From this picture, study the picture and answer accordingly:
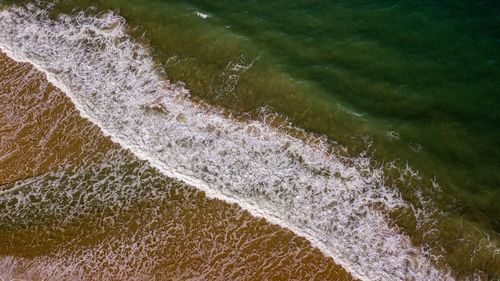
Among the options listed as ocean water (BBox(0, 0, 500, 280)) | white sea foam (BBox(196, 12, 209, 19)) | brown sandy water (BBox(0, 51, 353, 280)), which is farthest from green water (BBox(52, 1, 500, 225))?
brown sandy water (BBox(0, 51, 353, 280))

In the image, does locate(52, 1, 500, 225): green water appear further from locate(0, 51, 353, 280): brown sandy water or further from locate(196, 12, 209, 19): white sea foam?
locate(0, 51, 353, 280): brown sandy water

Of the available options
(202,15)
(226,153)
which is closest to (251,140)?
(226,153)

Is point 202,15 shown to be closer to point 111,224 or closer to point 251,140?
point 251,140

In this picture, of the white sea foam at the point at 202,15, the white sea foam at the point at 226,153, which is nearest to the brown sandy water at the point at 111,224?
the white sea foam at the point at 226,153

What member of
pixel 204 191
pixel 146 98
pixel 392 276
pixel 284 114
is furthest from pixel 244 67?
pixel 392 276

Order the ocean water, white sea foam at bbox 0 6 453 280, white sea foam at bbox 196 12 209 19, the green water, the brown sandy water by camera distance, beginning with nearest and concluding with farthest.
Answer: the brown sandy water → the ocean water → white sea foam at bbox 0 6 453 280 → the green water → white sea foam at bbox 196 12 209 19

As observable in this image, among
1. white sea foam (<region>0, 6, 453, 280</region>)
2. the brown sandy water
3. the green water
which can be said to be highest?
the green water

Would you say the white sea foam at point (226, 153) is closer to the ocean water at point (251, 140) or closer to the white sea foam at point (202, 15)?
the ocean water at point (251, 140)
